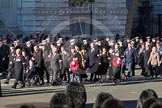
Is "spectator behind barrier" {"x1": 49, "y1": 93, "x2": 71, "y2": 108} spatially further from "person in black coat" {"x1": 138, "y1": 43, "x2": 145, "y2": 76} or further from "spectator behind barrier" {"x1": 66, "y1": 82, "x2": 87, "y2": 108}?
"person in black coat" {"x1": 138, "y1": 43, "x2": 145, "y2": 76}

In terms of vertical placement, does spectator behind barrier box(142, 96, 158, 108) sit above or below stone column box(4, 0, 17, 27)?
below

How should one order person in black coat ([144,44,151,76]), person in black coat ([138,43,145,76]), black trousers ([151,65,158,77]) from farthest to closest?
person in black coat ([138,43,145,76]), person in black coat ([144,44,151,76]), black trousers ([151,65,158,77])

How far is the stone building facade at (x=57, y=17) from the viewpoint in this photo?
127ft

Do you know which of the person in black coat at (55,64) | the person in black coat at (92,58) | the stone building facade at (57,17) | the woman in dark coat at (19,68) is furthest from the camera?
the stone building facade at (57,17)

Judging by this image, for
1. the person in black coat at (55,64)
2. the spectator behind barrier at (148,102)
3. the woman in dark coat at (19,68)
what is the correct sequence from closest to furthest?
1. the spectator behind barrier at (148,102)
2. the woman in dark coat at (19,68)
3. the person in black coat at (55,64)

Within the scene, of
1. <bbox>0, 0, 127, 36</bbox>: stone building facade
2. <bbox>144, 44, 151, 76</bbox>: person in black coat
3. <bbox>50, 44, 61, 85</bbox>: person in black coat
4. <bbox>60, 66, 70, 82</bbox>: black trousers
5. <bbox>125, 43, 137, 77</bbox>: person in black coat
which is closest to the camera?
<bbox>50, 44, 61, 85</bbox>: person in black coat

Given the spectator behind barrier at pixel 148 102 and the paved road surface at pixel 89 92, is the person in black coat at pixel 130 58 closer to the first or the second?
the paved road surface at pixel 89 92

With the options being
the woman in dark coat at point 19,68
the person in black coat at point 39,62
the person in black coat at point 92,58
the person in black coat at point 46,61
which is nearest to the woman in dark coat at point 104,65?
the person in black coat at point 92,58

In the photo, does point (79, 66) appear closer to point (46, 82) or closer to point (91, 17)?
point (46, 82)

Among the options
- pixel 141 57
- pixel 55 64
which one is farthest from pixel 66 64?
pixel 141 57

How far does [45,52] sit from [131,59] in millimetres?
4273

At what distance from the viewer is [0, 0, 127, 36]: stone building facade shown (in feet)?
127

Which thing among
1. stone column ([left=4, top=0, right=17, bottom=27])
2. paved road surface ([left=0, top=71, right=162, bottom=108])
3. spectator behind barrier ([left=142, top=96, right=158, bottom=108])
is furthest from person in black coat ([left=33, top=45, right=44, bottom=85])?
stone column ([left=4, top=0, right=17, bottom=27])

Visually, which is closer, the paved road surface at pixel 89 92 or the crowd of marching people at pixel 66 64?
the paved road surface at pixel 89 92
